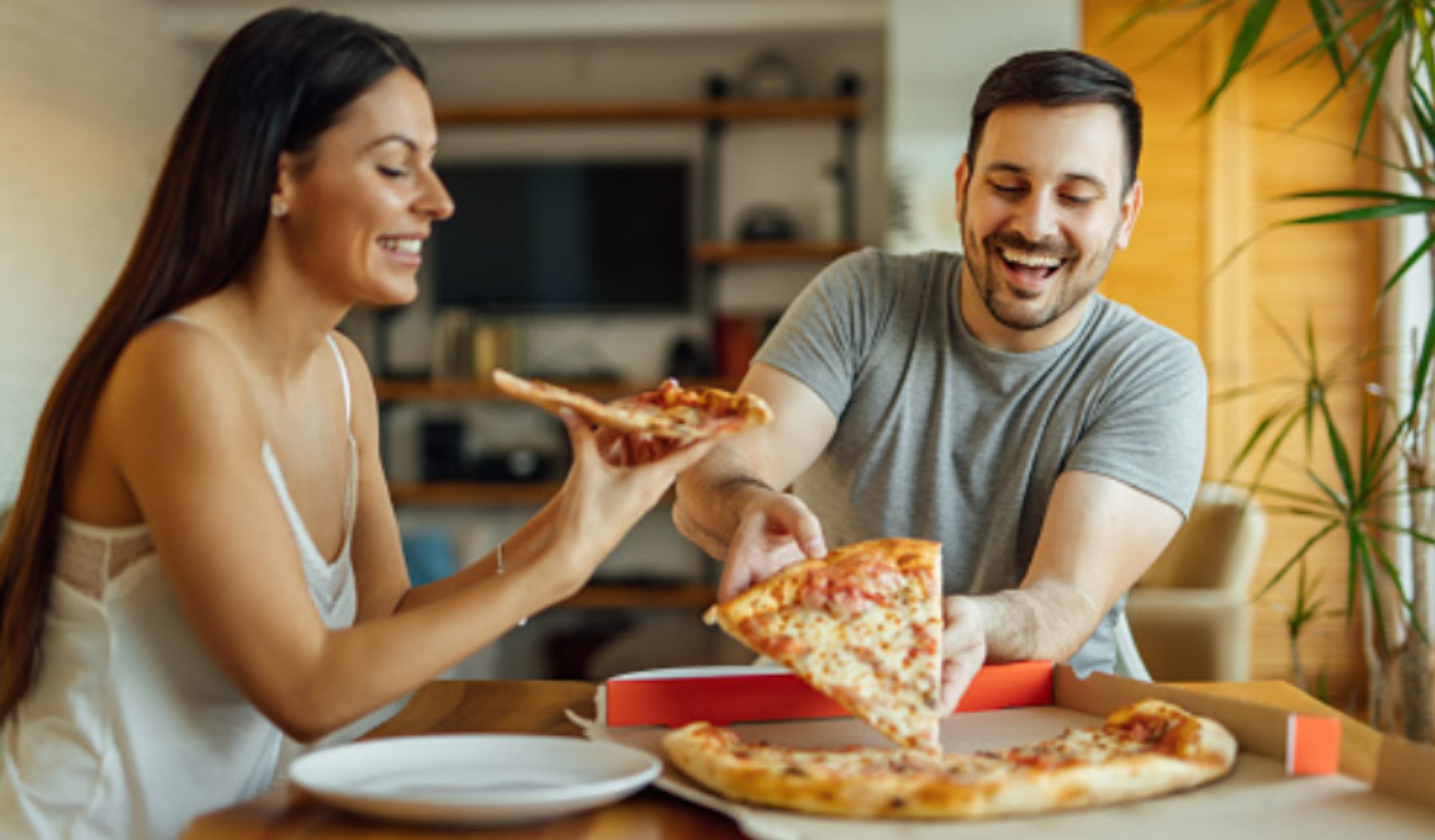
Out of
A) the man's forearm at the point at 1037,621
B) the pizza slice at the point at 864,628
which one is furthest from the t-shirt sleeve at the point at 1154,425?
the pizza slice at the point at 864,628

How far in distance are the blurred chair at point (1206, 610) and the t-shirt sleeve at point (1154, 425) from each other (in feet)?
6.22

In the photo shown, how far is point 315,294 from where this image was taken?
4.96 feet

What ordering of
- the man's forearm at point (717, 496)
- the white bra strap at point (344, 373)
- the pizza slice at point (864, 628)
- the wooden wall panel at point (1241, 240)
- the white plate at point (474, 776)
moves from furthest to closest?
the wooden wall panel at point (1241, 240) < the man's forearm at point (717, 496) < the white bra strap at point (344, 373) < the pizza slice at point (864, 628) < the white plate at point (474, 776)

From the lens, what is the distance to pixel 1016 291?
208cm

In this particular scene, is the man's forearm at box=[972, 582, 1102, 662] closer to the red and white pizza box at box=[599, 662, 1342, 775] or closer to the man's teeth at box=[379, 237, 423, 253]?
the red and white pizza box at box=[599, 662, 1342, 775]

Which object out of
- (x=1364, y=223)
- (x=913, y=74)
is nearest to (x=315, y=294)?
(x=913, y=74)

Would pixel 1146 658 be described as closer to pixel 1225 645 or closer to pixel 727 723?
pixel 1225 645

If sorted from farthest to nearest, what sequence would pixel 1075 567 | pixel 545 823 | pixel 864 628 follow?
pixel 1075 567, pixel 864 628, pixel 545 823

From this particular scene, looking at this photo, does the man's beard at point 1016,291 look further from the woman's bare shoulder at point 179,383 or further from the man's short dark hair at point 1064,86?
the woman's bare shoulder at point 179,383

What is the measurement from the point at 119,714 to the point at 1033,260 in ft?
4.42

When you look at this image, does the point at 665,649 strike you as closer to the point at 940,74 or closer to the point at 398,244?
the point at 940,74

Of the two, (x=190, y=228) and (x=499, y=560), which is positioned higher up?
(x=190, y=228)

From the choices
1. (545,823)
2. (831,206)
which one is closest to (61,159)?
(831,206)

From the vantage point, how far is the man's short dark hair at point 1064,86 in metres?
2.03
